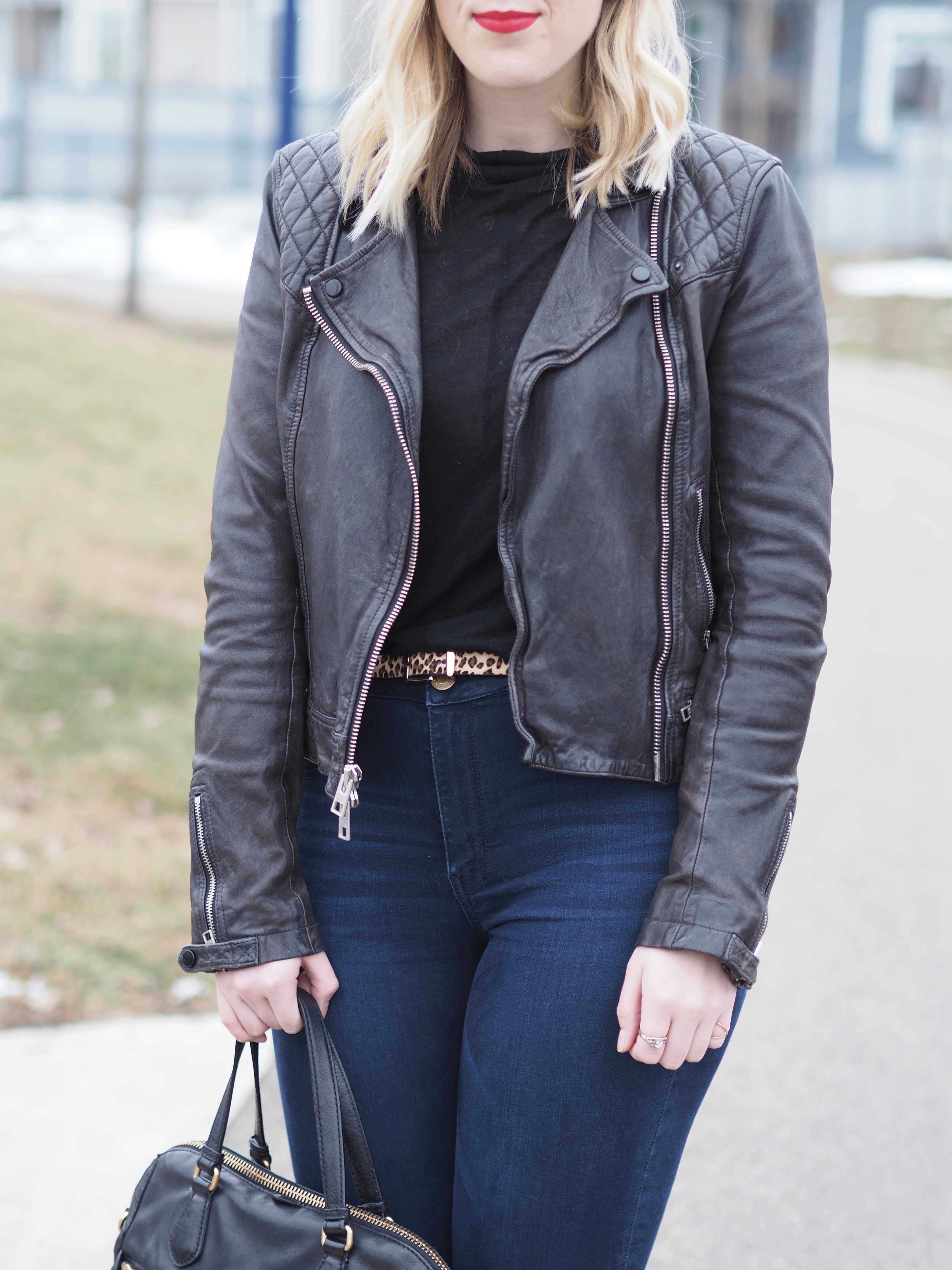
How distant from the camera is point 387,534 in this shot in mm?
Result: 1684

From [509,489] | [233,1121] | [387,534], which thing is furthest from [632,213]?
[233,1121]

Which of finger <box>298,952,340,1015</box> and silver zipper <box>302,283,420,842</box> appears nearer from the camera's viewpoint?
silver zipper <box>302,283,420,842</box>

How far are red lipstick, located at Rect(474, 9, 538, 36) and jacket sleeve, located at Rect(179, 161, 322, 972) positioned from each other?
37cm

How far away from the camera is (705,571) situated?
65.4 inches

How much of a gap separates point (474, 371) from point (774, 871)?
687mm

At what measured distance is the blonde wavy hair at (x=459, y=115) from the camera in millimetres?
1689

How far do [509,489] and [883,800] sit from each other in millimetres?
4006

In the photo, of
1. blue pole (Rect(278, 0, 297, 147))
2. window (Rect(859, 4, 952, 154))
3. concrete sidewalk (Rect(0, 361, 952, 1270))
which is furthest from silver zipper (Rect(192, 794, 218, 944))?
window (Rect(859, 4, 952, 154))

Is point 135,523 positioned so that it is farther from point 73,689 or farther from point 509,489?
point 509,489

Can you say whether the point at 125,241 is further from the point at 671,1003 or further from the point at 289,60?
the point at 671,1003

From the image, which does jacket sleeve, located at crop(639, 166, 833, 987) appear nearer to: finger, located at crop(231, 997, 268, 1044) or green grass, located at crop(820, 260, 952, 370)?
finger, located at crop(231, 997, 268, 1044)

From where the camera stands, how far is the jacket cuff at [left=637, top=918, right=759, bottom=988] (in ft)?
5.18

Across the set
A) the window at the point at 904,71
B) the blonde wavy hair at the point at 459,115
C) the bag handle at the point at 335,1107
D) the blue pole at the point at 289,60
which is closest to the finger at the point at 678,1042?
the bag handle at the point at 335,1107

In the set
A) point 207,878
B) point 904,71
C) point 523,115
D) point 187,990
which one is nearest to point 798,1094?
point 187,990
